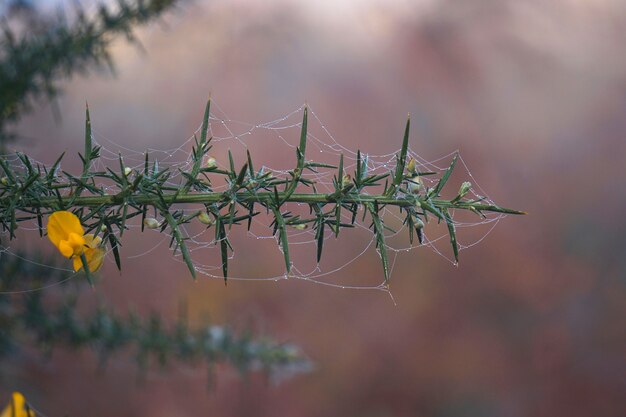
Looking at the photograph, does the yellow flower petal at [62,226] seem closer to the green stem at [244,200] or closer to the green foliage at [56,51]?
the green stem at [244,200]

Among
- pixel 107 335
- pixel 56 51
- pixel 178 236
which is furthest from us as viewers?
pixel 107 335

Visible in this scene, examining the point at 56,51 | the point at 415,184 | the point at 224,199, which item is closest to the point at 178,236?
the point at 224,199

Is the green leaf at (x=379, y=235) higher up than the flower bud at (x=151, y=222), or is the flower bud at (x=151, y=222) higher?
the flower bud at (x=151, y=222)

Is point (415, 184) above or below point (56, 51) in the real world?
below

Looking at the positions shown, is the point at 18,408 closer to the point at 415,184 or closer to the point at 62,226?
the point at 62,226

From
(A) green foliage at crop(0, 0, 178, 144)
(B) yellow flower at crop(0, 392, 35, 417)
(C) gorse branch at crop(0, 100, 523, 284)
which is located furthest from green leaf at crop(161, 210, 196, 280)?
(A) green foliage at crop(0, 0, 178, 144)

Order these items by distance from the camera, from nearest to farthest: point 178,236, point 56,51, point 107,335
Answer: point 178,236 < point 56,51 < point 107,335

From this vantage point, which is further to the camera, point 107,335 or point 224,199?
point 107,335

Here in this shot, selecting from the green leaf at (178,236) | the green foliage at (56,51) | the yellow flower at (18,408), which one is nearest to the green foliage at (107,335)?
the green foliage at (56,51)
